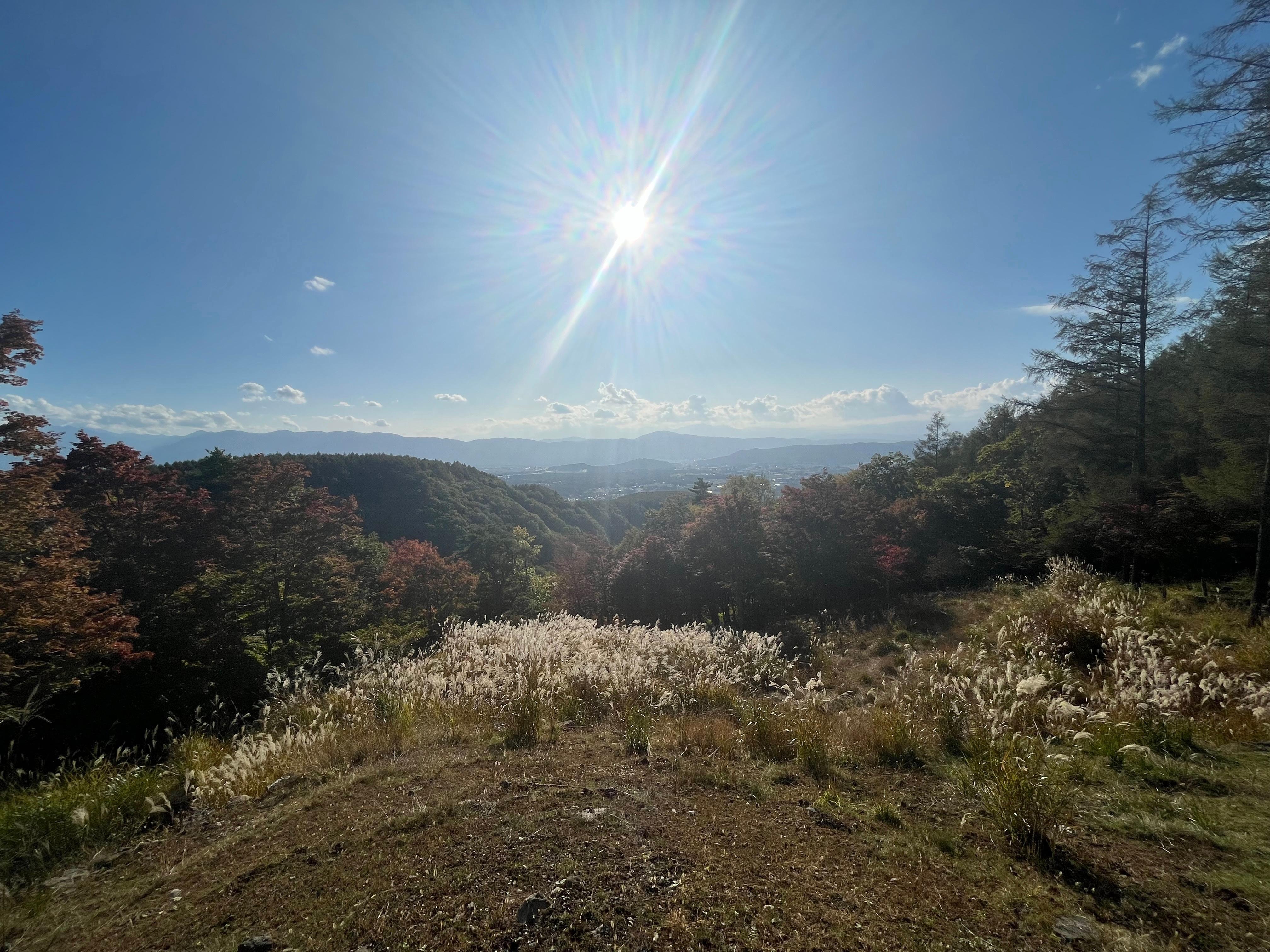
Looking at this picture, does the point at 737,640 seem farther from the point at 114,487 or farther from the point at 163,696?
the point at 114,487

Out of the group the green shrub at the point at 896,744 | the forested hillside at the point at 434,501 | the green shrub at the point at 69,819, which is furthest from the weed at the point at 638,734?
the forested hillside at the point at 434,501

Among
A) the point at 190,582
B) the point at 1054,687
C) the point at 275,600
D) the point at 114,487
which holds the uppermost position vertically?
the point at 114,487

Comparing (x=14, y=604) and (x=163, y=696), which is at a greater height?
(x=14, y=604)

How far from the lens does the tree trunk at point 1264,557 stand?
7.30 m

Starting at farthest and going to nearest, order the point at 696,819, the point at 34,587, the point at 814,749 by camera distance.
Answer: the point at 34,587, the point at 814,749, the point at 696,819

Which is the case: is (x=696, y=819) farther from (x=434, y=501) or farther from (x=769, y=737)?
(x=434, y=501)

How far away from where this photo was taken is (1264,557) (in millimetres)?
7504

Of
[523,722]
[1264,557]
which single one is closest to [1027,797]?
[523,722]

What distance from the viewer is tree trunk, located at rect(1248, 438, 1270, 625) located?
7305mm

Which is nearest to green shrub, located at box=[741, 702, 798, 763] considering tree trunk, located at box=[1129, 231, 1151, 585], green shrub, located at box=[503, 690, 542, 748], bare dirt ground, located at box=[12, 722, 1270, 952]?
bare dirt ground, located at box=[12, 722, 1270, 952]

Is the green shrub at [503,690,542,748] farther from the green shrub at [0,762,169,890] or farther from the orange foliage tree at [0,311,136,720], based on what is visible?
the orange foliage tree at [0,311,136,720]

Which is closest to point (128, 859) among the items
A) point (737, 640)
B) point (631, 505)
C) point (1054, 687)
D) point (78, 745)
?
point (737, 640)

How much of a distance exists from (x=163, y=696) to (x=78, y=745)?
63.7 inches

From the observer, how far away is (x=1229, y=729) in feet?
12.7
